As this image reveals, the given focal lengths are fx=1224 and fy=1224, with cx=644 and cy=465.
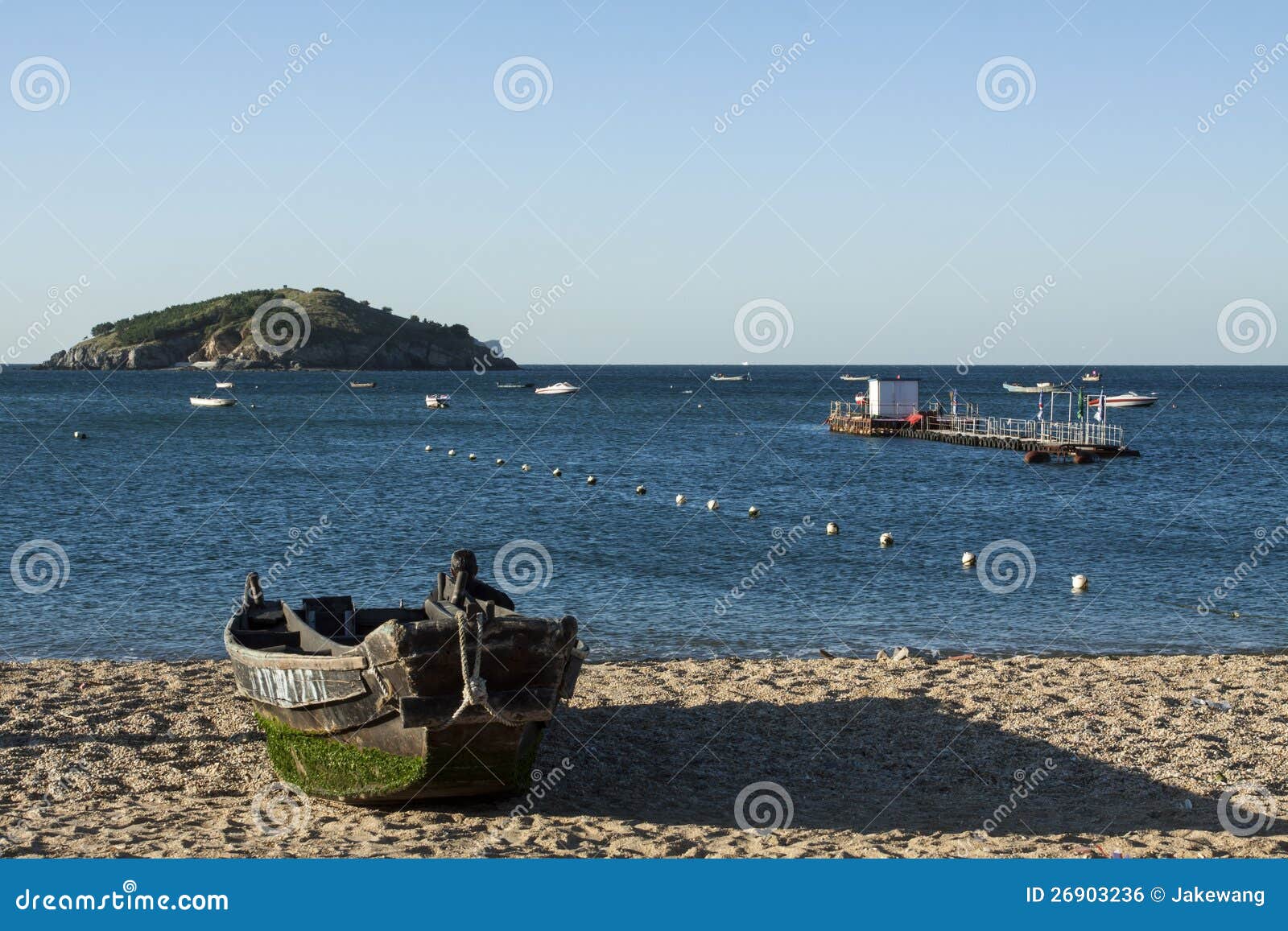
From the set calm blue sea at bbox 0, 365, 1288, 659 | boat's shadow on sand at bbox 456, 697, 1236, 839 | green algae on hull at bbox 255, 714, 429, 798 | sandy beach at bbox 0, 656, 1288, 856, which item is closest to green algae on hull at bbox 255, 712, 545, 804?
green algae on hull at bbox 255, 714, 429, 798

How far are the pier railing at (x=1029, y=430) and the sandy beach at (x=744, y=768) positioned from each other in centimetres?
4985

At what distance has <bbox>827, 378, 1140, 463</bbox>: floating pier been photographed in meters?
62.9

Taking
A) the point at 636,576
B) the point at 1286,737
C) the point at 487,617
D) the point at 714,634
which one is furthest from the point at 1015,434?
the point at 487,617

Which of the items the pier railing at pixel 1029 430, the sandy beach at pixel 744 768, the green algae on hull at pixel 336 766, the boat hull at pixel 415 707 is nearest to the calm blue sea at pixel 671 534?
the pier railing at pixel 1029 430

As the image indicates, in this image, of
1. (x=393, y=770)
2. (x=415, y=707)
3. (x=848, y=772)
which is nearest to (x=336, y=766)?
(x=393, y=770)

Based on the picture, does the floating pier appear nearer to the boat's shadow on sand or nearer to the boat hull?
the boat's shadow on sand

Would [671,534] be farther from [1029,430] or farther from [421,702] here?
[1029,430]

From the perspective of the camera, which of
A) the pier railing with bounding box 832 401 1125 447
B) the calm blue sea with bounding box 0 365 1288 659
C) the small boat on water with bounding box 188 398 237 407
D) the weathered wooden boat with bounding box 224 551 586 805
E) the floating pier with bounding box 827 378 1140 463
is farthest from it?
the small boat on water with bounding box 188 398 237 407

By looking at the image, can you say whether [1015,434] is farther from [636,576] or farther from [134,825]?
[134,825]

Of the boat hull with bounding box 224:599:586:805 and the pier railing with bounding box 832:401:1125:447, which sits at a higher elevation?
the pier railing with bounding box 832:401:1125:447

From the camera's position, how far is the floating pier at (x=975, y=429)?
206ft

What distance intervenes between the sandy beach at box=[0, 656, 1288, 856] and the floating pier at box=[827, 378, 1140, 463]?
46974 millimetres

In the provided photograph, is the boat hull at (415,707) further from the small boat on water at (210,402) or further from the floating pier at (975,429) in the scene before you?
the small boat on water at (210,402)

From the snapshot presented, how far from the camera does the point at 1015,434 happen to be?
231 feet
